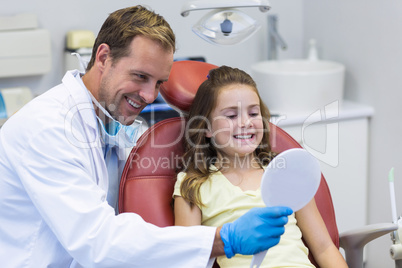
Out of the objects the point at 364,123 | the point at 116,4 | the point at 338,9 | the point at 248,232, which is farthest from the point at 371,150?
the point at 248,232

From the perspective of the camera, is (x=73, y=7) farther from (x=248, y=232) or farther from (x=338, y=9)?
(x=248, y=232)

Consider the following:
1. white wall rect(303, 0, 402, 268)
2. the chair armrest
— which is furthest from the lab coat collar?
white wall rect(303, 0, 402, 268)

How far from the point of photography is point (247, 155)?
1730 millimetres

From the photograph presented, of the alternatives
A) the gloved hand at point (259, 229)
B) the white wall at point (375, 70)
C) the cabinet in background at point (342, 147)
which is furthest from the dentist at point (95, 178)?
the white wall at point (375, 70)

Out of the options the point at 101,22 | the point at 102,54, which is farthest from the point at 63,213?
the point at 101,22

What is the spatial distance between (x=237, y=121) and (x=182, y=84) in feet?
0.74

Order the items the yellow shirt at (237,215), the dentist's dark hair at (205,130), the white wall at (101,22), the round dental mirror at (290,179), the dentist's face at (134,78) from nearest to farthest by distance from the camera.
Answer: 1. the round dental mirror at (290,179)
2. the dentist's face at (134,78)
3. the yellow shirt at (237,215)
4. the dentist's dark hair at (205,130)
5. the white wall at (101,22)

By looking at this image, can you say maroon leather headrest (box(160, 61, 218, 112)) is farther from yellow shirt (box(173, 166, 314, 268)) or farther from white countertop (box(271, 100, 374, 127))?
white countertop (box(271, 100, 374, 127))

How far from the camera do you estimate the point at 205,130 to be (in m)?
1.72

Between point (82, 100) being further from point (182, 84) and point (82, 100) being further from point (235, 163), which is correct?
point (235, 163)

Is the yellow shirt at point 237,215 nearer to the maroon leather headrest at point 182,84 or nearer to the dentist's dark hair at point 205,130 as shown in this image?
the dentist's dark hair at point 205,130

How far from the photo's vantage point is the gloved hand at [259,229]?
1202 millimetres

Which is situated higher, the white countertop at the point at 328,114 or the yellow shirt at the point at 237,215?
the yellow shirt at the point at 237,215

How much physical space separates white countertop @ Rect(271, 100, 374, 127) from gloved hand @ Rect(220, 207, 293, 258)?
1.15 metres
